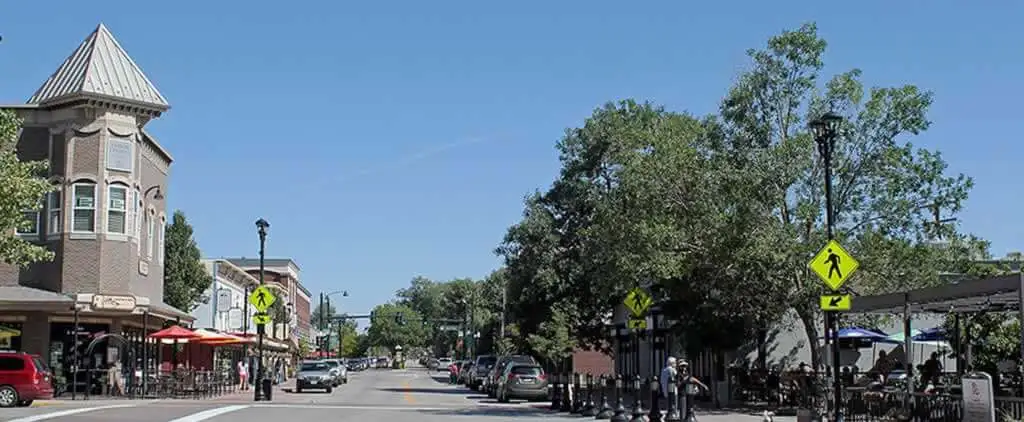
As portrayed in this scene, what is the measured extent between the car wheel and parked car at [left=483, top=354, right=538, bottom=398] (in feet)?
58.9

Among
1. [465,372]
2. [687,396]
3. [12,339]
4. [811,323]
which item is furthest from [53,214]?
[465,372]

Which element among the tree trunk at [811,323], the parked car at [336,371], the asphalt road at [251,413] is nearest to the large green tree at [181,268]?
the parked car at [336,371]

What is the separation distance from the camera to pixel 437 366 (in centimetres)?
14662

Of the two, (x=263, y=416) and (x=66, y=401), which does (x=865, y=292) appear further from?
(x=66, y=401)

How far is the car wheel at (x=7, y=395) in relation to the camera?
3322 cm

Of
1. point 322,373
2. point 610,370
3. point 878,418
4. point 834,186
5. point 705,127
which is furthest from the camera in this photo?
point 610,370

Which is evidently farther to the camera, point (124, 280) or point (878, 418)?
point (124, 280)

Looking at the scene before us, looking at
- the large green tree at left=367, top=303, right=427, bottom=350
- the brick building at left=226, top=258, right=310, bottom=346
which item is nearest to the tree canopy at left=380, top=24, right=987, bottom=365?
the brick building at left=226, top=258, right=310, bottom=346

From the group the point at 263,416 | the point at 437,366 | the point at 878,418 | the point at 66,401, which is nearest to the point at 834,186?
the point at 878,418

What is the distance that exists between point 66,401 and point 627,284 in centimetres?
1985

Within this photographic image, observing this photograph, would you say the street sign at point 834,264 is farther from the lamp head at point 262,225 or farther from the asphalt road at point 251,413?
the lamp head at point 262,225

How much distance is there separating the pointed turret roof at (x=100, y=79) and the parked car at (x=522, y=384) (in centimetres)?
1659

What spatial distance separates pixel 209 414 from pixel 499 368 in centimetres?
1948

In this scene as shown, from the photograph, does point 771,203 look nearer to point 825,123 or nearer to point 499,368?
point 825,123
